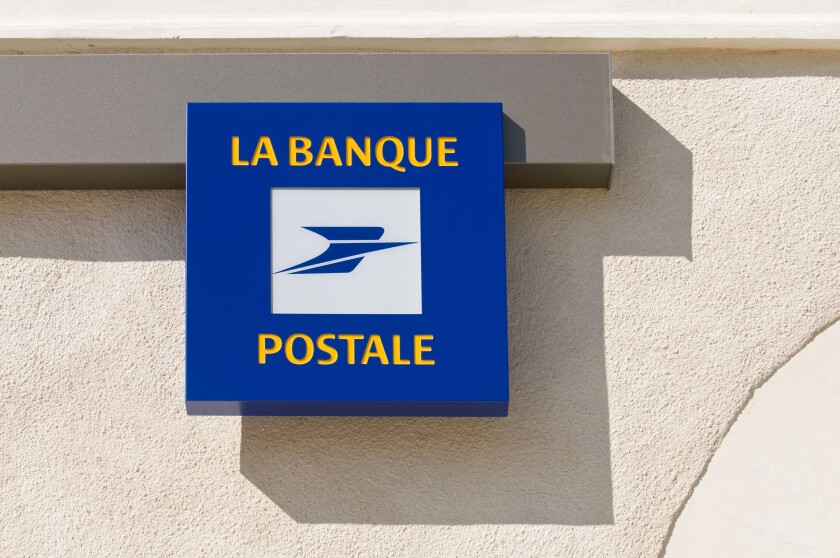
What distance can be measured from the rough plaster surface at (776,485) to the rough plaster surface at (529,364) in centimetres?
8

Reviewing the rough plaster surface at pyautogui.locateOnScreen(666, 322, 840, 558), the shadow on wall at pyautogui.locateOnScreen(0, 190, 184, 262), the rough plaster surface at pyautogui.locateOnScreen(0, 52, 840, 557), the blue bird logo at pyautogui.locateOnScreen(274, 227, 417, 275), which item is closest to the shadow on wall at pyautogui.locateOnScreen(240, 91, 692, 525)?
the rough plaster surface at pyautogui.locateOnScreen(0, 52, 840, 557)

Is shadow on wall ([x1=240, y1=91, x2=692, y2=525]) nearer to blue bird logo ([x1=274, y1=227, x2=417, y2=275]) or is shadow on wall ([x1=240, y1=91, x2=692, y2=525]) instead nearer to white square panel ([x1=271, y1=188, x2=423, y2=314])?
white square panel ([x1=271, y1=188, x2=423, y2=314])

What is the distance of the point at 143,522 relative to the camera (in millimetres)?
3512

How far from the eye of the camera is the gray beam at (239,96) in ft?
11.8

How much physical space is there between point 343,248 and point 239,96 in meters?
0.79

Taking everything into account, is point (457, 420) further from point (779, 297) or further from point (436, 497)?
point (779, 297)

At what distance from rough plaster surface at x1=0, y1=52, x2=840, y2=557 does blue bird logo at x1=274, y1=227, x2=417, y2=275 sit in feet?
1.92

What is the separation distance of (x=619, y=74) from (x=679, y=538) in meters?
1.89

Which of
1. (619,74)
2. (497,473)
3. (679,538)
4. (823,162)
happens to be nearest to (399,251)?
(497,473)

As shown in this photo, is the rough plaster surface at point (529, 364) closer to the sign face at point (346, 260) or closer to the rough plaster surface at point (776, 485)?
the rough plaster surface at point (776, 485)

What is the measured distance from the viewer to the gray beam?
3607 millimetres
